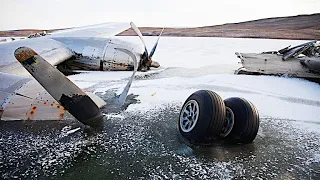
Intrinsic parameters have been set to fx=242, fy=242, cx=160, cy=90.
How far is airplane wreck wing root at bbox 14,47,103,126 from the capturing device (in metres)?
3.11

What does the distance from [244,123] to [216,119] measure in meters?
0.54

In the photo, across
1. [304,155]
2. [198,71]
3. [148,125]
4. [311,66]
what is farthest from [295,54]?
[148,125]

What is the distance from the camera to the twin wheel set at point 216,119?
3.27 meters

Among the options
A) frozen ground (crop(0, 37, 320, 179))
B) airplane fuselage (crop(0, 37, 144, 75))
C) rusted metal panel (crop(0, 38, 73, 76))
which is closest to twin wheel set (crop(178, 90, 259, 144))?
frozen ground (crop(0, 37, 320, 179))

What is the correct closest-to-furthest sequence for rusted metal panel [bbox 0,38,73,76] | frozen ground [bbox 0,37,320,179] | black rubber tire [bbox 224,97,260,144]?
1. frozen ground [bbox 0,37,320,179]
2. black rubber tire [bbox 224,97,260,144]
3. rusted metal panel [bbox 0,38,73,76]

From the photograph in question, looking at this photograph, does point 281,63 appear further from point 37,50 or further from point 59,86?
point 37,50

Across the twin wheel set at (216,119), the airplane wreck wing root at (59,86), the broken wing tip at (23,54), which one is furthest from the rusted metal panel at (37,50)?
the twin wheel set at (216,119)

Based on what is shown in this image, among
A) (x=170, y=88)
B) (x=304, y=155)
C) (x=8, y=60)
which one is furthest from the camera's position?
(x=170, y=88)

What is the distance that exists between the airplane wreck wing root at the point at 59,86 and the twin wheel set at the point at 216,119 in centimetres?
152

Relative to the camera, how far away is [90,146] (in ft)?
11.3

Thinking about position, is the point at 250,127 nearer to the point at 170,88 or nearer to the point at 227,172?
the point at 227,172

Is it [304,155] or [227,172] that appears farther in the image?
[304,155]

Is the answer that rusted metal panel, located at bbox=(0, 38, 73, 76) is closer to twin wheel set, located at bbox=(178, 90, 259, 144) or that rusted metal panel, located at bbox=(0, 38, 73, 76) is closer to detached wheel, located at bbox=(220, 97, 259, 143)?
twin wheel set, located at bbox=(178, 90, 259, 144)

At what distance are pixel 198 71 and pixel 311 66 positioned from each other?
3578 mm
